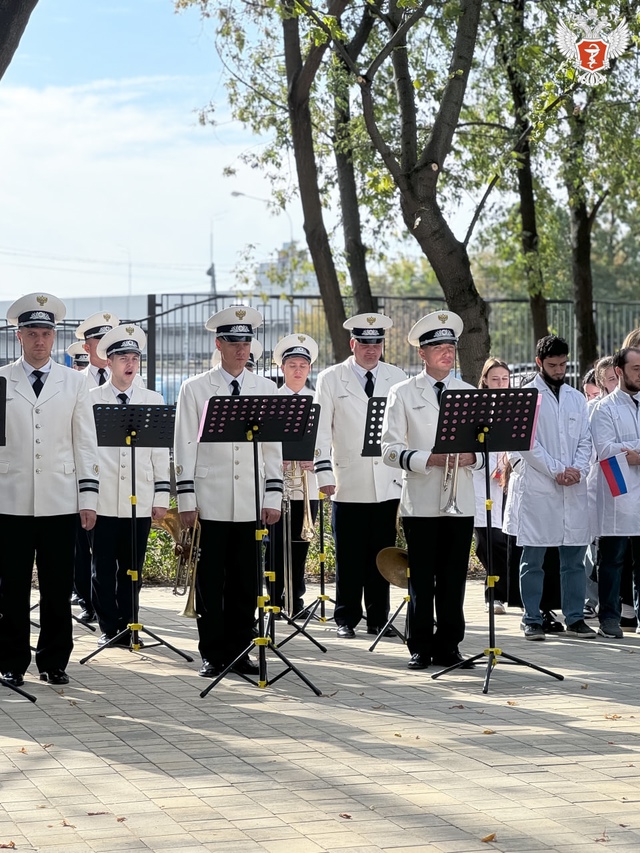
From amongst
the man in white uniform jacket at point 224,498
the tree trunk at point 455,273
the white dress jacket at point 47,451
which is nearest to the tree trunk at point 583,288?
the tree trunk at point 455,273

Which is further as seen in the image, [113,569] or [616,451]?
[616,451]

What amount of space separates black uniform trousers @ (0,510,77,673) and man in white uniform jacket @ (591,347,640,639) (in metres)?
4.31

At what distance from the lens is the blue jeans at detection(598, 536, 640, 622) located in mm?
10602

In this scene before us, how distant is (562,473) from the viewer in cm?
1033

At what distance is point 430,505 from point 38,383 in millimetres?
2753

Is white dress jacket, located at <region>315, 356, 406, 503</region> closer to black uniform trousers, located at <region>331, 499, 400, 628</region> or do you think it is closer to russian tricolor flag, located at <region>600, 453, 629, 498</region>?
black uniform trousers, located at <region>331, 499, 400, 628</region>

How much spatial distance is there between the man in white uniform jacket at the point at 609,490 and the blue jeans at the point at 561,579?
0.63ft

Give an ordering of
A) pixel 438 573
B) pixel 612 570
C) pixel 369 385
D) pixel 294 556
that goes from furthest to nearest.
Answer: pixel 294 556 < pixel 369 385 < pixel 612 570 < pixel 438 573

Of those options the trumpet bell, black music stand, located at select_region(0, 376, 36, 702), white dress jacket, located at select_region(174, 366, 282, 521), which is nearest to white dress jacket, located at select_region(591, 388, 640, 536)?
the trumpet bell

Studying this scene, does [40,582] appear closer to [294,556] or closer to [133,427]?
[133,427]

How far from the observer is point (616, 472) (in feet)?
33.7

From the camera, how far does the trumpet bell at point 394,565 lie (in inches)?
391

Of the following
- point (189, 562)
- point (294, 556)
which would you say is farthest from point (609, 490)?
point (189, 562)

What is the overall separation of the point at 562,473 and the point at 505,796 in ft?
15.4
